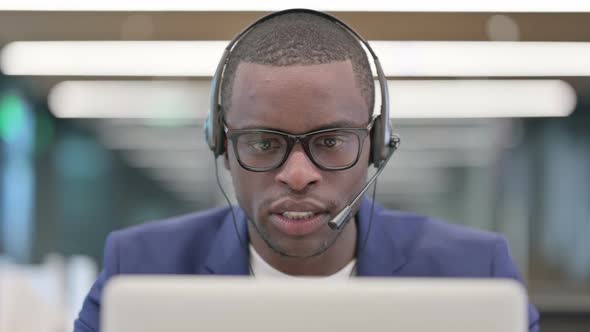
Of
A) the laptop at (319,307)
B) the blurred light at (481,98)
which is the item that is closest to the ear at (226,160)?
the laptop at (319,307)

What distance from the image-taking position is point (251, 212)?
53.8 inches

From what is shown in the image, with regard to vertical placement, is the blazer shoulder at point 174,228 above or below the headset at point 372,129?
below

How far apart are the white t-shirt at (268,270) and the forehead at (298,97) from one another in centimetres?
31

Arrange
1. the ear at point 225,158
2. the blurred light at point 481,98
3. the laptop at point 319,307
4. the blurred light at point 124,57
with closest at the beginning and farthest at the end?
the laptop at point 319,307 < the ear at point 225,158 < the blurred light at point 124,57 < the blurred light at point 481,98

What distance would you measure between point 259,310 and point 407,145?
9542 mm

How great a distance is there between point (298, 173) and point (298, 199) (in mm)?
41

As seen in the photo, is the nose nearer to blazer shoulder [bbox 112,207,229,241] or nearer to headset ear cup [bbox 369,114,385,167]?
headset ear cup [bbox 369,114,385,167]

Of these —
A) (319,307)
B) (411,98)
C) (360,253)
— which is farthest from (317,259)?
(411,98)
